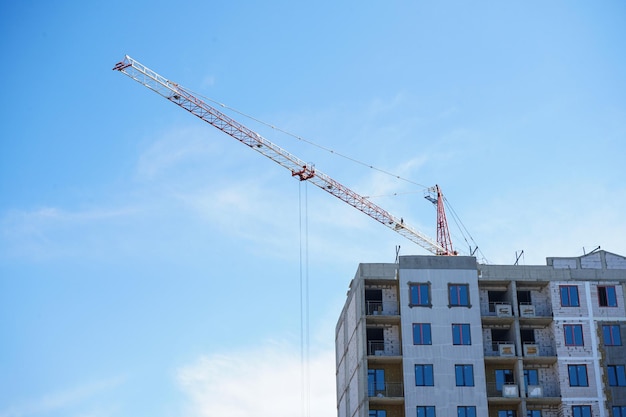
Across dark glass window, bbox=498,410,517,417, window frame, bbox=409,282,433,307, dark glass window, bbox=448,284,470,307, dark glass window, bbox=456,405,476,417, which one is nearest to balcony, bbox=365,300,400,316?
window frame, bbox=409,282,433,307

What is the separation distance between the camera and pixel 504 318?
105m

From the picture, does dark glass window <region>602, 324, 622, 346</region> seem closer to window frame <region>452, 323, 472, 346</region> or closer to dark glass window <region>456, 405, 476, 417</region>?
window frame <region>452, 323, 472, 346</region>

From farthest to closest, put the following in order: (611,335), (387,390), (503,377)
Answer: (611,335) → (503,377) → (387,390)

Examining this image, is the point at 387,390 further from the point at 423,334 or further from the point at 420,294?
the point at 420,294

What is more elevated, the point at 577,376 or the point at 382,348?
the point at 382,348

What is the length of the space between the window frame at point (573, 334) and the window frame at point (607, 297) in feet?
12.6

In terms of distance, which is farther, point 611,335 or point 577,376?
point 611,335

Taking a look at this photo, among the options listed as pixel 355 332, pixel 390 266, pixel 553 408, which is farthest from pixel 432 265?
pixel 553 408

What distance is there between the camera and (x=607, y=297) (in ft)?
351

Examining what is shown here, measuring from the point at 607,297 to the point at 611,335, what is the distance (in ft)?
14.5

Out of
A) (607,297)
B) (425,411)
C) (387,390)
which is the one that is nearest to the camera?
(425,411)

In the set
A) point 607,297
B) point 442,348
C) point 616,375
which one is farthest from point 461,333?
point 607,297

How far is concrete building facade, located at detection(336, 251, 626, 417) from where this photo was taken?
101625 mm

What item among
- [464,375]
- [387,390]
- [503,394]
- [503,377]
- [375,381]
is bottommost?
[503,394]
